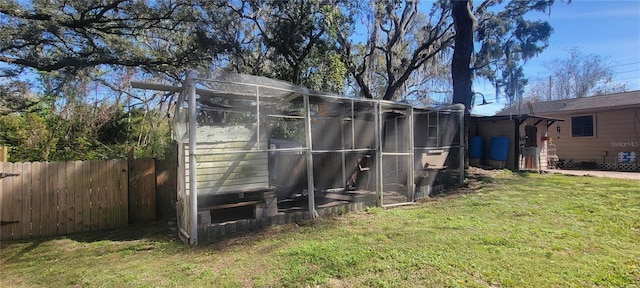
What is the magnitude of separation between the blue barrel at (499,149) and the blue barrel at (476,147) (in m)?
0.37

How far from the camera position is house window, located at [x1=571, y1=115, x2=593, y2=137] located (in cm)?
1467

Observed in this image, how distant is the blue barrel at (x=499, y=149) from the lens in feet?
39.5

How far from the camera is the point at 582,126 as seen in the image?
14945 millimetres

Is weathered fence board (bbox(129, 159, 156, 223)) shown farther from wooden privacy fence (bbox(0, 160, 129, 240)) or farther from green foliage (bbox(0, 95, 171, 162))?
green foliage (bbox(0, 95, 171, 162))

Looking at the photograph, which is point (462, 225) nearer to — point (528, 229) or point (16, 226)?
point (528, 229)

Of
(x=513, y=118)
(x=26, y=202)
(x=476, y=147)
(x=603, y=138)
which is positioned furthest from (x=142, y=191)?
(x=603, y=138)

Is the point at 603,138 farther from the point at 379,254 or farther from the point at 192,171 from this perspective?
the point at 192,171

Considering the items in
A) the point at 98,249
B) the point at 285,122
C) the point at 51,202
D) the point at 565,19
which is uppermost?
the point at 565,19

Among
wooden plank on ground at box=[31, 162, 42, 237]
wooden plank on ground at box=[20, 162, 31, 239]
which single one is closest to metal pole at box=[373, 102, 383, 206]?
wooden plank on ground at box=[31, 162, 42, 237]

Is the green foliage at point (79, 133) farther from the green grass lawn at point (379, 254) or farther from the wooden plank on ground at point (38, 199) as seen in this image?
the green grass lawn at point (379, 254)

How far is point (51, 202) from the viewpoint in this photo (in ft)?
16.5

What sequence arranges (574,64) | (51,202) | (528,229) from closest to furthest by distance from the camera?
(528,229) < (51,202) < (574,64)

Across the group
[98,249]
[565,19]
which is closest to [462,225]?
[98,249]

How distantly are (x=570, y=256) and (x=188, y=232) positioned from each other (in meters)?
4.76
